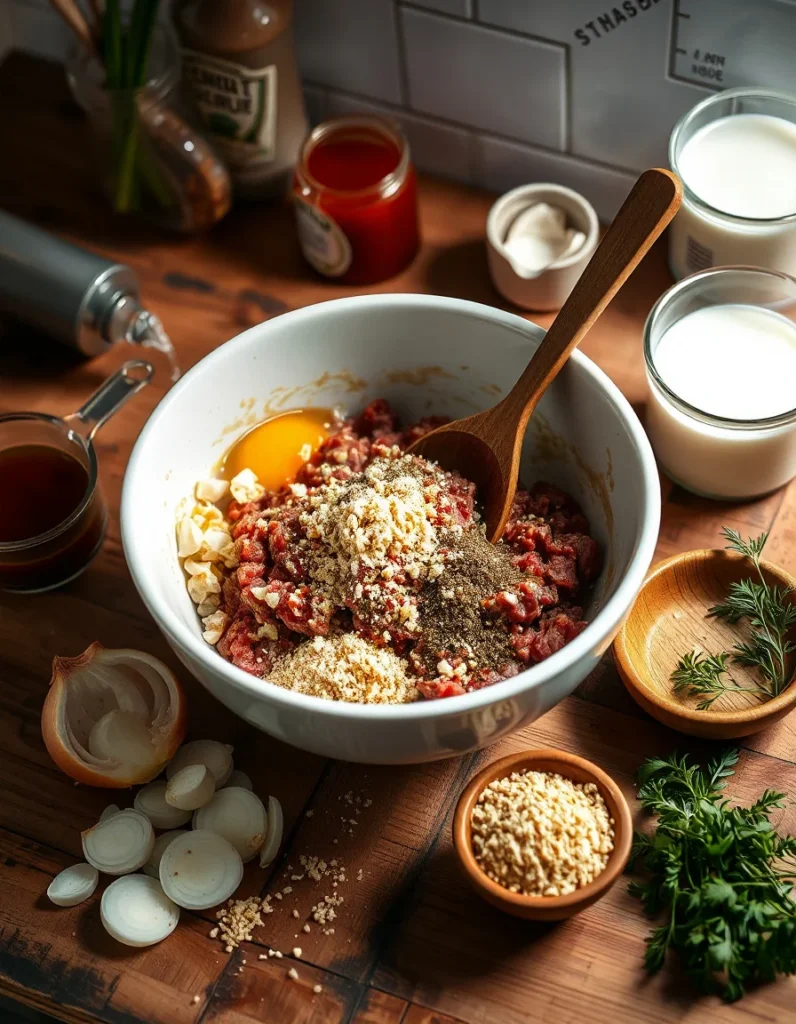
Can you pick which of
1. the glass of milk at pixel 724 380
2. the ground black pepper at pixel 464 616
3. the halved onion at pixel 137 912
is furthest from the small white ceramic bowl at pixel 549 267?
the halved onion at pixel 137 912

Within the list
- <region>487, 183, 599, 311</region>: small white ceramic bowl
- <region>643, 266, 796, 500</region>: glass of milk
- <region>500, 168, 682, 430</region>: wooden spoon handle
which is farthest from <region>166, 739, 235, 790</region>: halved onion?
<region>487, 183, 599, 311</region>: small white ceramic bowl

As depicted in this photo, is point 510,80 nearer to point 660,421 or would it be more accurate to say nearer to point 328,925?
point 660,421

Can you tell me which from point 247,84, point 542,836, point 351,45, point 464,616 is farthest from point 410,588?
point 351,45

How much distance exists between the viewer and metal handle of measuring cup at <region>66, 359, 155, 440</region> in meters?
1.71

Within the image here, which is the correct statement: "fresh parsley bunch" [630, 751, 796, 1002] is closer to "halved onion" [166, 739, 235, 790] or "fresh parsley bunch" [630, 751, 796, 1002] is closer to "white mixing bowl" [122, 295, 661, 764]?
"white mixing bowl" [122, 295, 661, 764]

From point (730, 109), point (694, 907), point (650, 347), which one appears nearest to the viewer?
point (694, 907)

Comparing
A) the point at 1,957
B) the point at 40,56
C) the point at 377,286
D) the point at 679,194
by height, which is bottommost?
the point at 1,957

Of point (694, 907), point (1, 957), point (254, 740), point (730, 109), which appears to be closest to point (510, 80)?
point (730, 109)

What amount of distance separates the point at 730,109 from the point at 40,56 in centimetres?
138

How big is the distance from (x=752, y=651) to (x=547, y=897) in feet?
1.41

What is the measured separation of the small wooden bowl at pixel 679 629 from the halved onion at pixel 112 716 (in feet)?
1.88

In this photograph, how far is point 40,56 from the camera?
2.29m

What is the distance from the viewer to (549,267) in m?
1.75

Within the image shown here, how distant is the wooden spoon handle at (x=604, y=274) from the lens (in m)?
1.33
